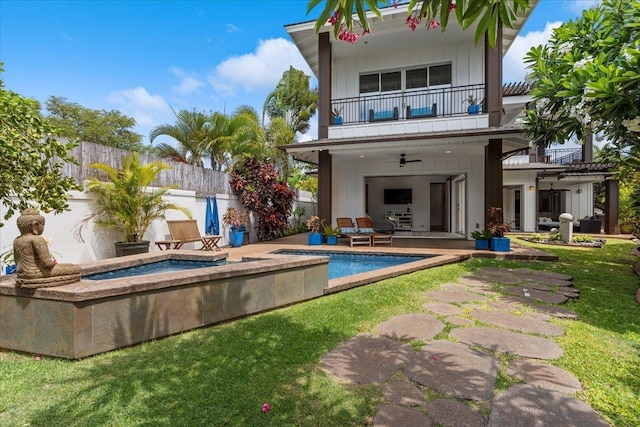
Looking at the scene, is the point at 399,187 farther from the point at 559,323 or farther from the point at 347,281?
the point at 559,323

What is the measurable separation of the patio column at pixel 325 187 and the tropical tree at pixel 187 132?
7.30 meters

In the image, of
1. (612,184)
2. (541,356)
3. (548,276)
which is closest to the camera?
(541,356)

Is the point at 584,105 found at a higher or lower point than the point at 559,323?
higher

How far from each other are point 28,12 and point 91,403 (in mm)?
16868

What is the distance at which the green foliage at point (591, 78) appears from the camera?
14.9 feet

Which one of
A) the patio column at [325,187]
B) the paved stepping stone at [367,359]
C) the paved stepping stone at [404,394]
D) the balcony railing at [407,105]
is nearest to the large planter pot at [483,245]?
the balcony railing at [407,105]

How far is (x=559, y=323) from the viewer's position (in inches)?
152

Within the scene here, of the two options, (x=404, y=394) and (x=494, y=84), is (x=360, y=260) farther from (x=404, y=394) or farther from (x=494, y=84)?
(x=494, y=84)

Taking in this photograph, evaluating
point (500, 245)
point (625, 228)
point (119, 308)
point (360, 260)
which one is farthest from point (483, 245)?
point (625, 228)

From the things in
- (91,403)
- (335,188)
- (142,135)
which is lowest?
(91,403)

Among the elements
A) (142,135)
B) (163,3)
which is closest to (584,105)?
(163,3)

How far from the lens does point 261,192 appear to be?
12.4 meters

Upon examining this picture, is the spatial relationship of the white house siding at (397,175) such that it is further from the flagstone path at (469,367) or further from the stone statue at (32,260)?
the stone statue at (32,260)

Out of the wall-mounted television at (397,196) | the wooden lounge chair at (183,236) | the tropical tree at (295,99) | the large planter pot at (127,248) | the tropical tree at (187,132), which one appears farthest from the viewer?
the tropical tree at (295,99)
